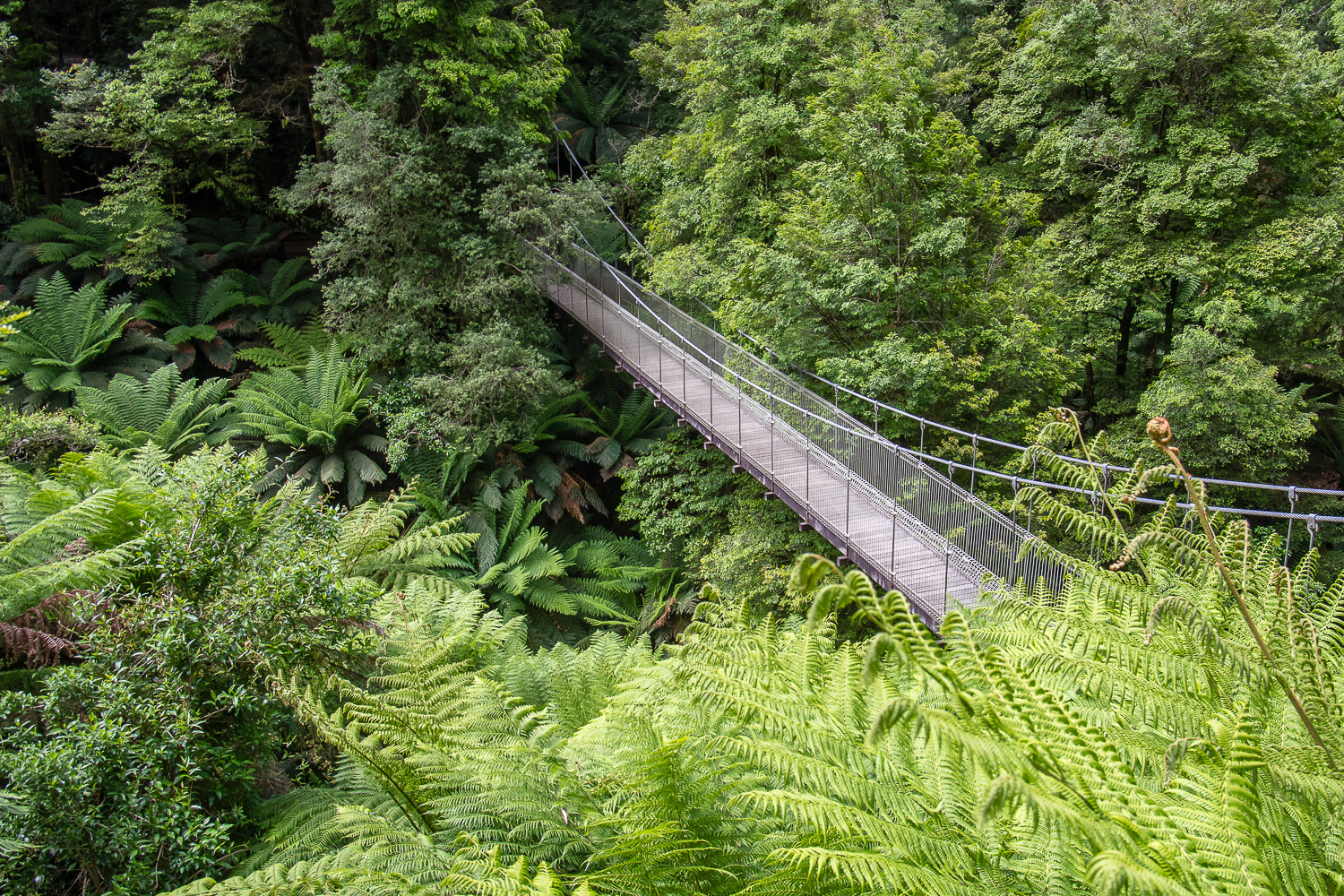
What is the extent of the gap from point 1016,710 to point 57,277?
43.3ft

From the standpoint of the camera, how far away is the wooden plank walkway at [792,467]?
700 cm

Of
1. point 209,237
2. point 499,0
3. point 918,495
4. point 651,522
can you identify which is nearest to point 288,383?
point 209,237

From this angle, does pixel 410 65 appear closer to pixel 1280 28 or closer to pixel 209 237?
pixel 209 237

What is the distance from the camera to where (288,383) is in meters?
10.5

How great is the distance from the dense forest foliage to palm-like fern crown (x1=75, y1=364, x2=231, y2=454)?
78 millimetres

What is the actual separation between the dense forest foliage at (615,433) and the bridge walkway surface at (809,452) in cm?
57

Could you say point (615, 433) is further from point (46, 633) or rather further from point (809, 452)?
point (46, 633)

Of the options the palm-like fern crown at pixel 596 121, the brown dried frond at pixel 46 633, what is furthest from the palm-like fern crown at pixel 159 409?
the palm-like fern crown at pixel 596 121

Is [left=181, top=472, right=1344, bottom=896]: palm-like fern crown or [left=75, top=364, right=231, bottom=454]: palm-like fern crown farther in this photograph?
[left=75, top=364, right=231, bottom=454]: palm-like fern crown

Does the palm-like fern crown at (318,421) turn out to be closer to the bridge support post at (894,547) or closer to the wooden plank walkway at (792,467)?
the wooden plank walkway at (792,467)

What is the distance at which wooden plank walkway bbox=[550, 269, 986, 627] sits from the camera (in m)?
7.00

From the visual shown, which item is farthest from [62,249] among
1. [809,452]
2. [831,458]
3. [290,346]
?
[831,458]

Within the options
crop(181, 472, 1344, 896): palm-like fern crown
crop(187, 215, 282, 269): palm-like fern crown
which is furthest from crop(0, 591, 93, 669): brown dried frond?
crop(187, 215, 282, 269): palm-like fern crown

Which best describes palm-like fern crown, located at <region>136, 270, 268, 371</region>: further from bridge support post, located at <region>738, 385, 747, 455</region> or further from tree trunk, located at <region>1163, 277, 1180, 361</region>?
tree trunk, located at <region>1163, 277, 1180, 361</region>
